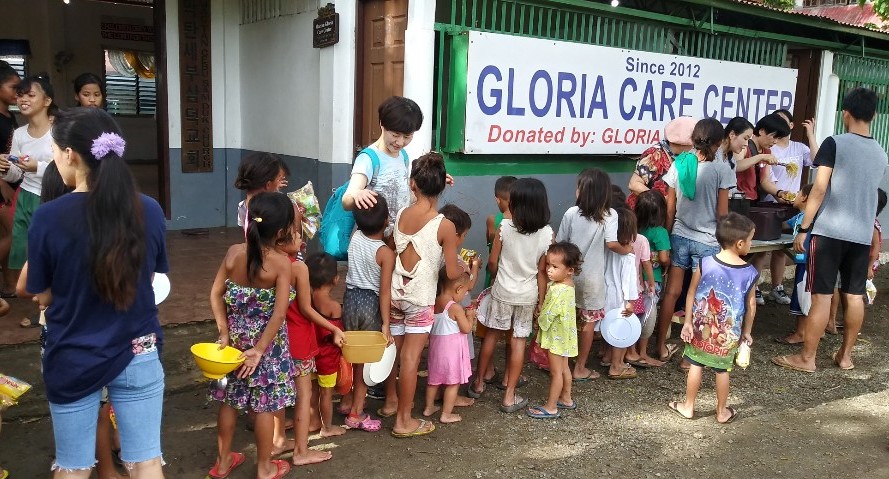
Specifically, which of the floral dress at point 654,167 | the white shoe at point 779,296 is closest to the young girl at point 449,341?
the floral dress at point 654,167

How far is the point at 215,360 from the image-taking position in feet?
8.79

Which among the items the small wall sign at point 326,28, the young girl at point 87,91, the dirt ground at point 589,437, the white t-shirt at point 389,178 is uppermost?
the small wall sign at point 326,28

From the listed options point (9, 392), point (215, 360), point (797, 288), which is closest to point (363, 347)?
point (215, 360)

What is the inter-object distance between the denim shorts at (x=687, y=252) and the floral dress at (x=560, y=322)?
1388mm

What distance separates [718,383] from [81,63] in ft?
49.1

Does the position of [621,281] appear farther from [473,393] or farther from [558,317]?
[473,393]

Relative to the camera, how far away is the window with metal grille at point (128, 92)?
16.1m

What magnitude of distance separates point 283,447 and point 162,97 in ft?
16.3

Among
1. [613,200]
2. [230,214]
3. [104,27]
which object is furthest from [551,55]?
[104,27]

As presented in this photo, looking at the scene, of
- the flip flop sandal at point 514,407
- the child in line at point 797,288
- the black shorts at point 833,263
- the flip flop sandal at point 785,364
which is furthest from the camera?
the child in line at point 797,288

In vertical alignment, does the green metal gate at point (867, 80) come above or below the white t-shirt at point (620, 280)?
above

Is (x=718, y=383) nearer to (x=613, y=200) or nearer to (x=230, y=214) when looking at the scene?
(x=613, y=200)

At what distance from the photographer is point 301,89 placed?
6.55 metres

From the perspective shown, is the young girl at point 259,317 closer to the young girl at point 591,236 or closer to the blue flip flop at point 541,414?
the blue flip flop at point 541,414
